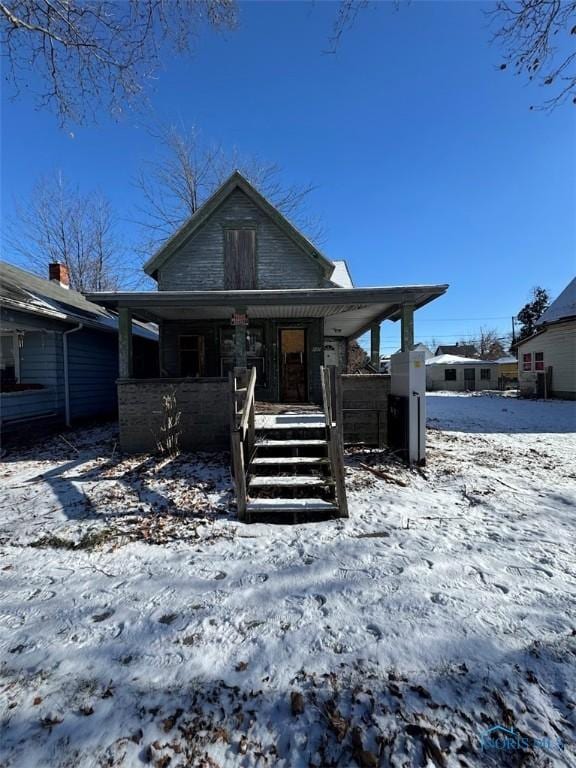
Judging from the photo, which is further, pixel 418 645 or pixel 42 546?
pixel 42 546

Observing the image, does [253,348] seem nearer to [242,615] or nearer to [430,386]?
[242,615]

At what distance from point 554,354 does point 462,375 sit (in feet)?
49.3

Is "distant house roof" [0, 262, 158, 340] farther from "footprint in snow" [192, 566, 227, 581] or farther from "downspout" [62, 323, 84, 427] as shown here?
"footprint in snow" [192, 566, 227, 581]

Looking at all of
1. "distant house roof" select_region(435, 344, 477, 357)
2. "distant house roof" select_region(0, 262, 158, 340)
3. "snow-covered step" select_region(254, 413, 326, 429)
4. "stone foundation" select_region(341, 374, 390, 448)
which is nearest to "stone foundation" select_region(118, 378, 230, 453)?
"snow-covered step" select_region(254, 413, 326, 429)

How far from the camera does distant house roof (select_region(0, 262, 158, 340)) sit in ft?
27.1

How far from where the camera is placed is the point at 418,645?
87.0 inches

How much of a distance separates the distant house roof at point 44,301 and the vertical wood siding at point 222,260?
8.56ft

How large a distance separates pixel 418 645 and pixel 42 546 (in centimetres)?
363

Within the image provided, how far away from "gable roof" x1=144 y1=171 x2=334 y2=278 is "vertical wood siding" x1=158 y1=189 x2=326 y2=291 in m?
0.12

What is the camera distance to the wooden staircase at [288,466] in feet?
13.7

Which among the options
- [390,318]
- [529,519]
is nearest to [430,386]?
[390,318]

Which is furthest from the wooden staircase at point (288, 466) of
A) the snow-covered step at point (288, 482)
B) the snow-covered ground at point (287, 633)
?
the snow-covered ground at point (287, 633)

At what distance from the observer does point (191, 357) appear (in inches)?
431

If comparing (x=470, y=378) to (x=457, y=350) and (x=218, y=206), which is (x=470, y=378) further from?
(x=218, y=206)
